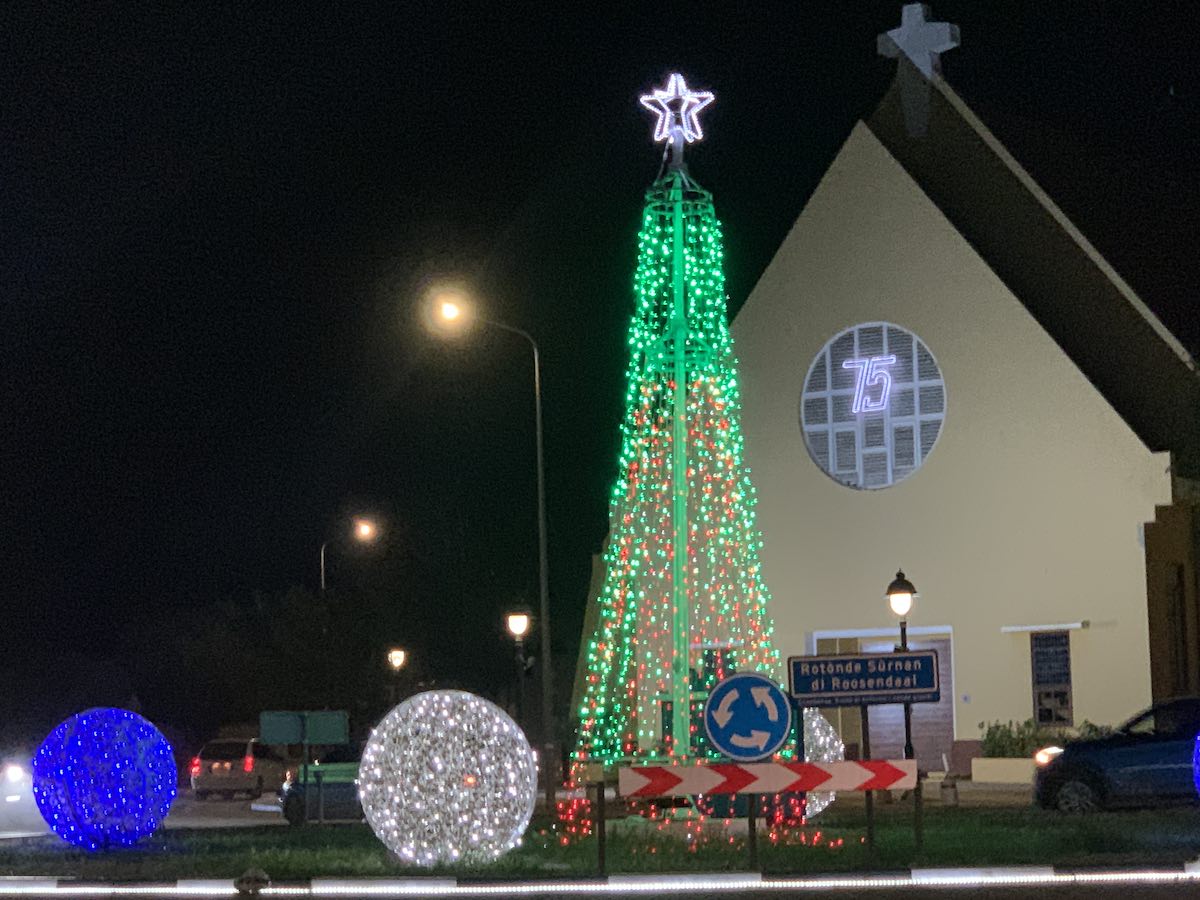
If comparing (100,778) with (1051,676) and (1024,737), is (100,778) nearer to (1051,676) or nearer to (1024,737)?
(1024,737)

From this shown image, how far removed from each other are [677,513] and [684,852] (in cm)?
662

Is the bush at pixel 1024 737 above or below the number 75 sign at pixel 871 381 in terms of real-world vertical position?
below

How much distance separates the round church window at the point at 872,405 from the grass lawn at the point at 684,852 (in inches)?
528

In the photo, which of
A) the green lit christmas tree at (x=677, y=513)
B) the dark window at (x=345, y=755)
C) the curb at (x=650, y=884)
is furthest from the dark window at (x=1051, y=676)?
the curb at (x=650, y=884)

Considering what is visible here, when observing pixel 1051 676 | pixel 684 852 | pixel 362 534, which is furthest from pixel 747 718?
pixel 362 534

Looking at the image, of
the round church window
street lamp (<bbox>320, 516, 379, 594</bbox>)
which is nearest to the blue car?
the round church window

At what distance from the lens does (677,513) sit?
2409 cm

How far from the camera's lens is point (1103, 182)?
130ft

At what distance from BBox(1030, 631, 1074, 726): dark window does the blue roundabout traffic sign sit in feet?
58.0

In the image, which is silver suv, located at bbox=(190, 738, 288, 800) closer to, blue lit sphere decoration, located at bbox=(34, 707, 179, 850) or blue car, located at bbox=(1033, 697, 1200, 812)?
blue lit sphere decoration, located at bbox=(34, 707, 179, 850)

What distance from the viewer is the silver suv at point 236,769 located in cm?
3938

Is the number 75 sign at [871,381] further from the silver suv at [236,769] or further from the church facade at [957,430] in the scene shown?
the silver suv at [236,769]

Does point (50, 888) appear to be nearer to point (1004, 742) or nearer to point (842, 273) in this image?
point (1004, 742)

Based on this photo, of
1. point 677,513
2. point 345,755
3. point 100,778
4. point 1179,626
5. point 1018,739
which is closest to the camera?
point 100,778
